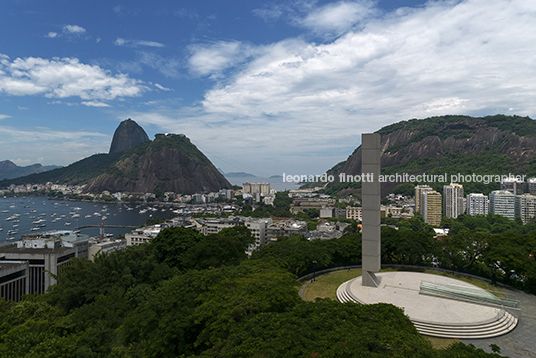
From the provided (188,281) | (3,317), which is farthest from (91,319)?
(188,281)

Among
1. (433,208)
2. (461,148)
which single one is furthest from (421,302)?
(461,148)

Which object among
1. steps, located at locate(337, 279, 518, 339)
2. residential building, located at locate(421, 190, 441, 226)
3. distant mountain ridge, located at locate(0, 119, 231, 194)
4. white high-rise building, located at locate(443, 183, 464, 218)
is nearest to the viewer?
steps, located at locate(337, 279, 518, 339)

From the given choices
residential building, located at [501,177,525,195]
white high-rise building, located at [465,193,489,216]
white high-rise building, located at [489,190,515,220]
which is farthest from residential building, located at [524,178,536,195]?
white high-rise building, located at [465,193,489,216]

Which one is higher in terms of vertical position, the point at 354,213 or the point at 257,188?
the point at 257,188

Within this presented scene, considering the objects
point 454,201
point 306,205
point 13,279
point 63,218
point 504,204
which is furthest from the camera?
point 306,205

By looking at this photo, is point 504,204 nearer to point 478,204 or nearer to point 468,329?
point 478,204

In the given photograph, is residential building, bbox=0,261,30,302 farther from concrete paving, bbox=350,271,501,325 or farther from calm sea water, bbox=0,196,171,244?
calm sea water, bbox=0,196,171,244
